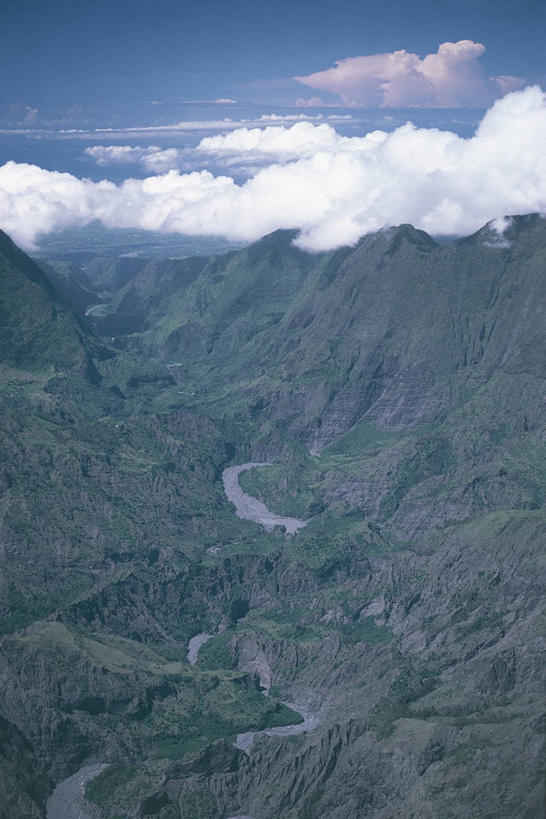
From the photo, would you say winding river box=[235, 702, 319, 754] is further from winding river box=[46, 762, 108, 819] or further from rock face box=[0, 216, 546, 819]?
winding river box=[46, 762, 108, 819]

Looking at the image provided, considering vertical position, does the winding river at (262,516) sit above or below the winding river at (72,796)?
below

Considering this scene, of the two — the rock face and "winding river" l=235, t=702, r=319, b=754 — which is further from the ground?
the rock face

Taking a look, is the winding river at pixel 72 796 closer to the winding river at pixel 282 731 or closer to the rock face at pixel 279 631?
the rock face at pixel 279 631

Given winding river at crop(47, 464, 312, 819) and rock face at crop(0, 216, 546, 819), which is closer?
rock face at crop(0, 216, 546, 819)

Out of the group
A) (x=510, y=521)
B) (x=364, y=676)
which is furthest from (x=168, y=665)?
(x=510, y=521)

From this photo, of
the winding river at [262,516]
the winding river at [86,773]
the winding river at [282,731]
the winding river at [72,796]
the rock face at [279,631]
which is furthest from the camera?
the winding river at [262,516]

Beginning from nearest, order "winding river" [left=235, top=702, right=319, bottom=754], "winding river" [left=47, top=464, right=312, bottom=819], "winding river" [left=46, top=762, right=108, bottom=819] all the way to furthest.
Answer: "winding river" [left=46, top=762, right=108, bottom=819], "winding river" [left=47, top=464, right=312, bottom=819], "winding river" [left=235, top=702, right=319, bottom=754]

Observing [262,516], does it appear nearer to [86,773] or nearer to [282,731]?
[282,731]

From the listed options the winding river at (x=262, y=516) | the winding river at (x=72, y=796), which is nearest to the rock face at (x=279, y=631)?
the winding river at (x=72, y=796)

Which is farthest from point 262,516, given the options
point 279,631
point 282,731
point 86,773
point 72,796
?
point 72,796

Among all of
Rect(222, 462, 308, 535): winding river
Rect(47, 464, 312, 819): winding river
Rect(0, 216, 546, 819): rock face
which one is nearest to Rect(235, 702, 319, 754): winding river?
Rect(47, 464, 312, 819): winding river

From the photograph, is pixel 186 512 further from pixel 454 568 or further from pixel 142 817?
pixel 142 817
